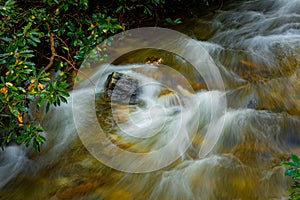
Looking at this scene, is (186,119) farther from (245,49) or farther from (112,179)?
(245,49)

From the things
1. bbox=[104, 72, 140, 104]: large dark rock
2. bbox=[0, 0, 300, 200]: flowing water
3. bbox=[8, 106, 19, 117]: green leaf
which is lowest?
bbox=[0, 0, 300, 200]: flowing water

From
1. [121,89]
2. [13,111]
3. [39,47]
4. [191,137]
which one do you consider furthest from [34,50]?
[191,137]

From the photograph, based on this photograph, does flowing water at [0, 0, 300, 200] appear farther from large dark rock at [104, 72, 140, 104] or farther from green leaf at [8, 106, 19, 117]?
green leaf at [8, 106, 19, 117]

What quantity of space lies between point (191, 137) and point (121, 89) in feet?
4.11

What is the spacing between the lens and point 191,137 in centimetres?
379

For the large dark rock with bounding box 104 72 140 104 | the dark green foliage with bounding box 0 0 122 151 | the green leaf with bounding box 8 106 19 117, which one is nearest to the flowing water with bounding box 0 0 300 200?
the large dark rock with bounding box 104 72 140 104

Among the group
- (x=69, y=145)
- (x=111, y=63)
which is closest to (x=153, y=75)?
(x=111, y=63)

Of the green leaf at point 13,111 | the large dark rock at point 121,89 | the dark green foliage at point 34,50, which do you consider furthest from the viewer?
the large dark rock at point 121,89

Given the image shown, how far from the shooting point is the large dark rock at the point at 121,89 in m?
4.29

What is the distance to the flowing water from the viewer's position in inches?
126

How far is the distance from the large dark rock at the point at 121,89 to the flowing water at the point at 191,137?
12 cm

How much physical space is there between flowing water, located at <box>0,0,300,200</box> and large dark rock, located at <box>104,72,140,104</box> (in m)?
0.12

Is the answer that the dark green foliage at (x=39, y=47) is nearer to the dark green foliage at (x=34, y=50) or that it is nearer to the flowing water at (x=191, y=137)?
the dark green foliage at (x=34, y=50)

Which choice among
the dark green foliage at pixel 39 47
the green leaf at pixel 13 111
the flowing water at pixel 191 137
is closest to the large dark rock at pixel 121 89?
the flowing water at pixel 191 137
